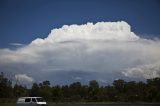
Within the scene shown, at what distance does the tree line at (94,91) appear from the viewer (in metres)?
89.2

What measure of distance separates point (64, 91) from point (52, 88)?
1064cm

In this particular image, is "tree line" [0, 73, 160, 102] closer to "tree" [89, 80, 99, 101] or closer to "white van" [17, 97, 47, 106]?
"tree" [89, 80, 99, 101]

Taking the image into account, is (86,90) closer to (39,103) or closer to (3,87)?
(3,87)

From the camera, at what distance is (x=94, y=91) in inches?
4417

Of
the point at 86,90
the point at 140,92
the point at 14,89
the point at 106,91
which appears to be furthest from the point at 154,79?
the point at 14,89

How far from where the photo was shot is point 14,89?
322ft

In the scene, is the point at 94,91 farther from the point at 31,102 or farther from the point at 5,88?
the point at 31,102

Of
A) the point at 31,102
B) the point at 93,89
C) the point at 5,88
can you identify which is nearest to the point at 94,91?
the point at 93,89

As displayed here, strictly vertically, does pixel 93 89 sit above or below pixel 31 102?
above

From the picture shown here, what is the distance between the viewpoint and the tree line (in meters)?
89.2

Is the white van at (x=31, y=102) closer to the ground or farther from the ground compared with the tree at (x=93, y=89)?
closer to the ground

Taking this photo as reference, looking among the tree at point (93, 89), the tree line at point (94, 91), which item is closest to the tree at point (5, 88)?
the tree line at point (94, 91)

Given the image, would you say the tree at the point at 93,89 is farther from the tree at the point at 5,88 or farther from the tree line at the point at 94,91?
the tree at the point at 5,88

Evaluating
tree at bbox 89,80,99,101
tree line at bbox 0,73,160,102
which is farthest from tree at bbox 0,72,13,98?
tree at bbox 89,80,99,101
